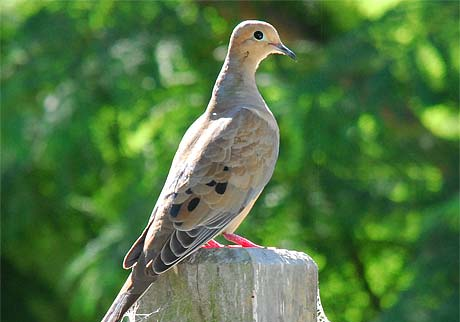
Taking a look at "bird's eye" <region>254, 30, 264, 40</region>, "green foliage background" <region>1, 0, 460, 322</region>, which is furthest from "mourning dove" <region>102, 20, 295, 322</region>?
"green foliage background" <region>1, 0, 460, 322</region>

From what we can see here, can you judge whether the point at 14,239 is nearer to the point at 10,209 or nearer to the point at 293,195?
the point at 10,209

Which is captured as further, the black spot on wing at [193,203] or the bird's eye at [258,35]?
the bird's eye at [258,35]

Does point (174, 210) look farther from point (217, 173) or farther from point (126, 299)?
point (126, 299)

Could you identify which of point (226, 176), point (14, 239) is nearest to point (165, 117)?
point (14, 239)

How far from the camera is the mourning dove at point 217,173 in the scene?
2.86 m

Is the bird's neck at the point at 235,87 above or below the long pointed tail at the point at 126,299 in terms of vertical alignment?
below

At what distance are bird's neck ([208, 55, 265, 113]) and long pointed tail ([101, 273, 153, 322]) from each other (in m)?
1.14

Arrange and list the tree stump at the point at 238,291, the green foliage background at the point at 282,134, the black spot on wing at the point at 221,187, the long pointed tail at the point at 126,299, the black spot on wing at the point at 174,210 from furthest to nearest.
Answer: the green foliage background at the point at 282,134 → the black spot on wing at the point at 221,187 → the black spot on wing at the point at 174,210 → the long pointed tail at the point at 126,299 → the tree stump at the point at 238,291

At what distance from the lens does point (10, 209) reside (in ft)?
24.2

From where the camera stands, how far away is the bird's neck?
3.76m

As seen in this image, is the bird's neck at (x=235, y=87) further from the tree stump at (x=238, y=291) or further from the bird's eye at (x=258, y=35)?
the tree stump at (x=238, y=291)

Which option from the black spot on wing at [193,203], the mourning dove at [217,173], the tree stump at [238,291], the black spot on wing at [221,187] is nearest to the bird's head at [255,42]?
the mourning dove at [217,173]

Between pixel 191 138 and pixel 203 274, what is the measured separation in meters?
0.97

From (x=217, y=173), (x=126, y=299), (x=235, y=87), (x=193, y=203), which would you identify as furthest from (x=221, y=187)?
(x=126, y=299)
